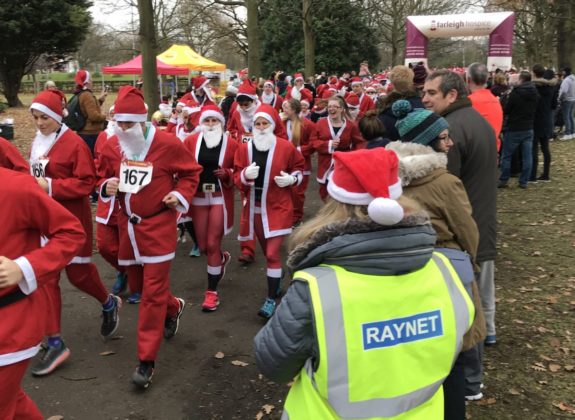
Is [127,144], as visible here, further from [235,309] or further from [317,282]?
[317,282]

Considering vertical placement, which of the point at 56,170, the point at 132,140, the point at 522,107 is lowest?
the point at 56,170

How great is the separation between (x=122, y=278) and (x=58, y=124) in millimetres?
2166

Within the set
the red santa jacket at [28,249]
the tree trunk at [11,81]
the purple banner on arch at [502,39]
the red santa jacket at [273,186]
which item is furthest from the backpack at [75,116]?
the tree trunk at [11,81]

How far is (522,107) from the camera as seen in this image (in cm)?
980

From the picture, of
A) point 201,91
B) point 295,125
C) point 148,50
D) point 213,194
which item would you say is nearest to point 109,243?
point 213,194

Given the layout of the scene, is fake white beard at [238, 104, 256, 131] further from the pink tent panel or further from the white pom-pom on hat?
the pink tent panel

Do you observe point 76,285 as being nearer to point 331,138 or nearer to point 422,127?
point 422,127

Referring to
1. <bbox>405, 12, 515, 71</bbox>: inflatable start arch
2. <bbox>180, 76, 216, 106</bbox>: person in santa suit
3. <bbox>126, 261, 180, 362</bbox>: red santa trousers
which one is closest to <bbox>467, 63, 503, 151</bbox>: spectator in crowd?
<bbox>126, 261, 180, 362</bbox>: red santa trousers

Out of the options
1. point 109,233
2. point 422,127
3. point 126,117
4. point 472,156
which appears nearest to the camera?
point 422,127

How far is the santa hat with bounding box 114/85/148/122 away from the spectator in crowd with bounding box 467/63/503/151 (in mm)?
3380

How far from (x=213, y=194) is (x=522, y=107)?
686 cm

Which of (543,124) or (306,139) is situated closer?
(306,139)

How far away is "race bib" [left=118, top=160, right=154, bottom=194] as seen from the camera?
4109 millimetres

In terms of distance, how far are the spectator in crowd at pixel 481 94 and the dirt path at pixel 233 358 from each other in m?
1.86
